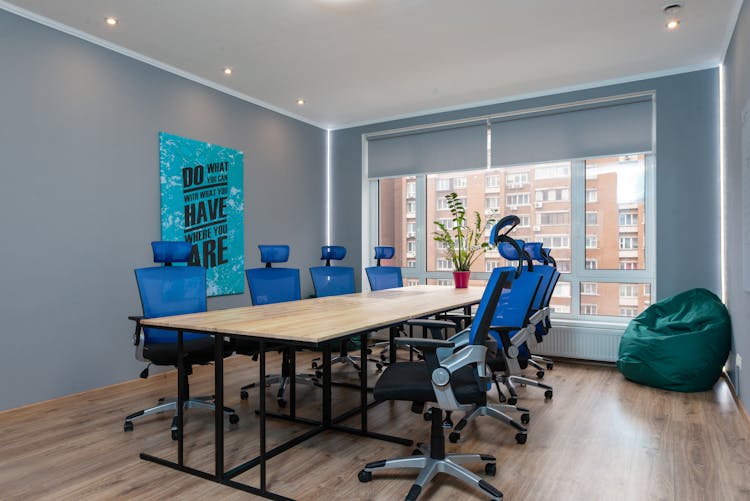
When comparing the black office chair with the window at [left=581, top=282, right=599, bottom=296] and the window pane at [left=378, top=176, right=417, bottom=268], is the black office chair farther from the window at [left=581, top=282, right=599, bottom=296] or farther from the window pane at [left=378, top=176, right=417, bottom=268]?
the window pane at [left=378, top=176, right=417, bottom=268]

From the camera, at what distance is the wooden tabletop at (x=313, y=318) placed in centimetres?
227

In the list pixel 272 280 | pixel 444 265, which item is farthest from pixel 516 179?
pixel 272 280

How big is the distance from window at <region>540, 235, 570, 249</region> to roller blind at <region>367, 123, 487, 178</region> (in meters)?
1.18

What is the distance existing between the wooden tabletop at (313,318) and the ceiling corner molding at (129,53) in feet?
8.93

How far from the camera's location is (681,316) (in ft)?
14.6

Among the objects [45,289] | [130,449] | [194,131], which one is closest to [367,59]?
[194,131]

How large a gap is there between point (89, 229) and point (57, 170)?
526mm

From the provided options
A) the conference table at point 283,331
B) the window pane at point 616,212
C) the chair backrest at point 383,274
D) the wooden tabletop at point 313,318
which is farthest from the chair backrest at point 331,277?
the window pane at point 616,212

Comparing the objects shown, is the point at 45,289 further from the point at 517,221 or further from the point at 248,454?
the point at 517,221

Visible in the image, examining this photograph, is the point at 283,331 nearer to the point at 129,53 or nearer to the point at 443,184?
the point at 129,53

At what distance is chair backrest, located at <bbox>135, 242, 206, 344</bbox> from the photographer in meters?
3.26

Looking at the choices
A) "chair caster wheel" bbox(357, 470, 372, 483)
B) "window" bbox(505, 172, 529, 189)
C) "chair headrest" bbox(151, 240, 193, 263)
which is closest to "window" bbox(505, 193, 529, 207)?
"window" bbox(505, 172, 529, 189)

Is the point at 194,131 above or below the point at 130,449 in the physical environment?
above

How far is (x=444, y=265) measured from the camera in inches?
254
